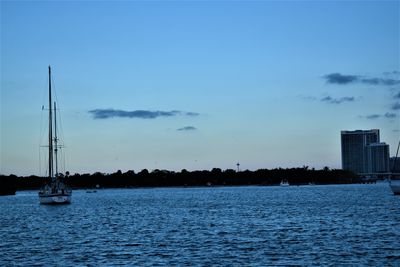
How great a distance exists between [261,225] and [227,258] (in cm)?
2495

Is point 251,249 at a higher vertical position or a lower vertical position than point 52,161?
lower

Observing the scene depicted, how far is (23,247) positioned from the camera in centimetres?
4978

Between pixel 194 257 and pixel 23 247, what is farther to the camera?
pixel 23 247

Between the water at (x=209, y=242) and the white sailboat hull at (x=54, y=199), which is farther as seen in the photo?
the white sailboat hull at (x=54, y=199)

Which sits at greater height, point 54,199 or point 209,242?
point 54,199

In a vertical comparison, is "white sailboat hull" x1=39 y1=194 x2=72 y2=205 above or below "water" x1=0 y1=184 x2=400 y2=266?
above

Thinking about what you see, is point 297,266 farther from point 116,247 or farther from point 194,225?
point 194,225

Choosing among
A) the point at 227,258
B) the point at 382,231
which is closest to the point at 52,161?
the point at 382,231

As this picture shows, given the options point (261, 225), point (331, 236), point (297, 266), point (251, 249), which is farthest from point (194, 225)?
point (297, 266)

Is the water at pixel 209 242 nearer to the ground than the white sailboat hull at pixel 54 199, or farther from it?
nearer to the ground

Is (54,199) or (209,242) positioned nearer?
(209,242)

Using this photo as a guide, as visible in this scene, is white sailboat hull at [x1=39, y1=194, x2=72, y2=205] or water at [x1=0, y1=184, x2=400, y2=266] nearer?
water at [x1=0, y1=184, x2=400, y2=266]

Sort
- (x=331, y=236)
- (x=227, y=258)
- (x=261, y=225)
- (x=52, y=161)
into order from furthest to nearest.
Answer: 1. (x=52, y=161)
2. (x=261, y=225)
3. (x=331, y=236)
4. (x=227, y=258)

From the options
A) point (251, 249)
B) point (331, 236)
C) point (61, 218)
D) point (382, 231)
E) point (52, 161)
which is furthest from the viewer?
point (52, 161)
